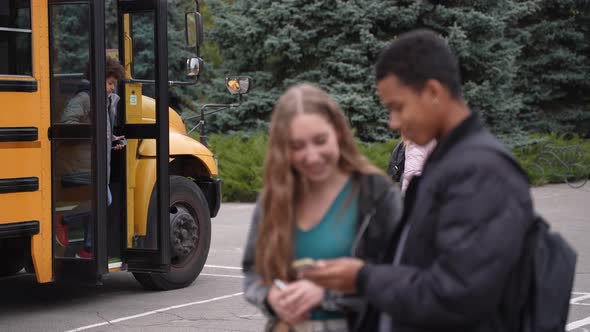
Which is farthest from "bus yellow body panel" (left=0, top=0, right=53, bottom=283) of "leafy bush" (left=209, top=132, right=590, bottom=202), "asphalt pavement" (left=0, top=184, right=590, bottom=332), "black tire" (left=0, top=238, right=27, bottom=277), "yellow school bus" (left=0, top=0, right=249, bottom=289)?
"leafy bush" (left=209, top=132, right=590, bottom=202)

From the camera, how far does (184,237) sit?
318 inches

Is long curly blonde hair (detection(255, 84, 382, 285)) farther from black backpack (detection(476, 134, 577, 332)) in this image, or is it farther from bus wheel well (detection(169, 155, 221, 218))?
bus wheel well (detection(169, 155, 221, 218))

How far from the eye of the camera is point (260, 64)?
20734 mm

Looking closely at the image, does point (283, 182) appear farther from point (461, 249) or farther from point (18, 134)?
point (18, 134)

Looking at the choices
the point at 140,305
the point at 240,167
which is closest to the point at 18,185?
the point at 140,305

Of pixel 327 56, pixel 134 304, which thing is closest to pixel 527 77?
pixel 327 56

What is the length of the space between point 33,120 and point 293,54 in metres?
13.4

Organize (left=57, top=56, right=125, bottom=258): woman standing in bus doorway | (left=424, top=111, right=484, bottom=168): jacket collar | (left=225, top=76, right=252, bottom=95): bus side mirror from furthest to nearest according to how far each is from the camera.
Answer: (left=225, top=76, right=252, bottom=95): bus side mirror, (left=57, top=56, right=125, bottom=258): woman standing in bus doorway, (left=424, top=111, right=484, bottom=168): jacket collar

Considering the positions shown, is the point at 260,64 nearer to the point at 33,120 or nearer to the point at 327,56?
the point at 327,56

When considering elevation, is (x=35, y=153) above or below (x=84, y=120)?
below

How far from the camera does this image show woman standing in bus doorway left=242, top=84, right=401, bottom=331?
244cm

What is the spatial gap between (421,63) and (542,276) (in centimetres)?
52

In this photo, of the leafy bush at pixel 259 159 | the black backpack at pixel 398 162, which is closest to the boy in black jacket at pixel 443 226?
the black backpack at pixel 398 162

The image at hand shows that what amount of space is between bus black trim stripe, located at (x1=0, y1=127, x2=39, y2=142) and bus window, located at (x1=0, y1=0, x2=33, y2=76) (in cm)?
34
